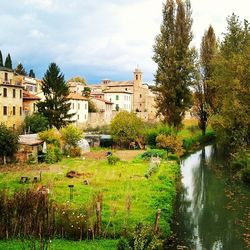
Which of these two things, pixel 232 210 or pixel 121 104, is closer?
pixel 232 210

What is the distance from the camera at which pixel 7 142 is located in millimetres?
34312

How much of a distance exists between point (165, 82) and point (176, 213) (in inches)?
1015

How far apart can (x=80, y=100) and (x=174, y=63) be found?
29.4 meters

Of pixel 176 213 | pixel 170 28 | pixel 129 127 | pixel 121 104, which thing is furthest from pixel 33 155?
pixel 121 104

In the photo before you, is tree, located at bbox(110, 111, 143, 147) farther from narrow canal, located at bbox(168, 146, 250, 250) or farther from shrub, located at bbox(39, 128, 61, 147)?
narrow canal, located at bbox(168, 146, 250, 250)

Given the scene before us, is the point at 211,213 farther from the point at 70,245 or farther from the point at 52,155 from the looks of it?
the point at 52,155

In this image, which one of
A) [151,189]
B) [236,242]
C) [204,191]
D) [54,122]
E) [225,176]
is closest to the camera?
[236,242]

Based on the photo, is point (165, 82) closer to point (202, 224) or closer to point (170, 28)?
point (170, 28)

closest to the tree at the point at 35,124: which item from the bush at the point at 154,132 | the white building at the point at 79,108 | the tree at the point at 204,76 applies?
the bush at the point at 154,132

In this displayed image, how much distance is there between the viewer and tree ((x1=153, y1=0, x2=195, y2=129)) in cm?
4578

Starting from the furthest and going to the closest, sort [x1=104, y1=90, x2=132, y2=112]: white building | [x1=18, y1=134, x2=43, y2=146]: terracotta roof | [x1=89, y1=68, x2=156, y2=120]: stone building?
[x1=89, y1=68, x2=156, y2=120]: stone building < [x1=104, y1=90, x2=132, y2=112]: white building < [x1=18, y1=134, x2=43, y2=146]: terracotta roof

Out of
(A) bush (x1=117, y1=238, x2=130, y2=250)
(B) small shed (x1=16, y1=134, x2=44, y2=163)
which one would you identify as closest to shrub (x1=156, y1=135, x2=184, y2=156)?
(B) small shed (x1=16, y1=134, x2=44, y2=163)

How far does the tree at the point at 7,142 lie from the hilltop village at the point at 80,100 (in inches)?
571

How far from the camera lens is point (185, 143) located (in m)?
49.4
